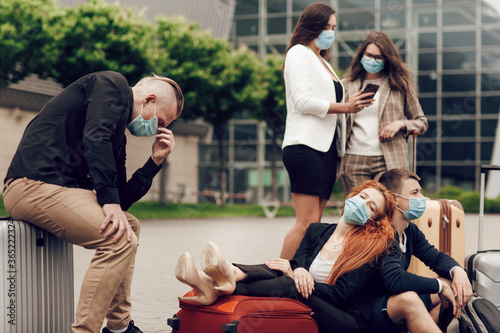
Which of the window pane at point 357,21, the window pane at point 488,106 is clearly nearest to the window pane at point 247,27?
the window pane at point 357,21

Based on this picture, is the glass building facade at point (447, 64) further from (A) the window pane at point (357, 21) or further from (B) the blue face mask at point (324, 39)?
(B) the blue face mask at point (324, 39)

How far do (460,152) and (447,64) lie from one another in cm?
448

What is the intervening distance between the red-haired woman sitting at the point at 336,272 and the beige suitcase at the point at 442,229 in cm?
57

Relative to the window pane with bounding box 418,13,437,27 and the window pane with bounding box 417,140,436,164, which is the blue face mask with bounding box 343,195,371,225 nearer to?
the window pane with bounding box 417,140,436,164

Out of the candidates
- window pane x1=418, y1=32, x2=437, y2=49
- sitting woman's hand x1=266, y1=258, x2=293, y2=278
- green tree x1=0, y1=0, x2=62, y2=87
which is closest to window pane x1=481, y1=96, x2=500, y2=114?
window pane x1=418, y1=32, x2=437, y2=49

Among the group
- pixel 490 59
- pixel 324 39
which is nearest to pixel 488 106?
pixel 490 59

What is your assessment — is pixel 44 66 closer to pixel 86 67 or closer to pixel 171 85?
pixel 86 67

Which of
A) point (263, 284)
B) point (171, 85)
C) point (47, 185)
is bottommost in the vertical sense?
point (263, 284)

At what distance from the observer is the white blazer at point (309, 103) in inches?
187

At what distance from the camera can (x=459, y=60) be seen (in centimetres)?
3547

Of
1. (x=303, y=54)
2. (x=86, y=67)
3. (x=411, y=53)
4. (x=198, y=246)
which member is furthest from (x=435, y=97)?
(x=303, y=54)

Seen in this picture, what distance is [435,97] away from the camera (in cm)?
3603

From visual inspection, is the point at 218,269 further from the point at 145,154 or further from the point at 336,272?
the point at 145,154

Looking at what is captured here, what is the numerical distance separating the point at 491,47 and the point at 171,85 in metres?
33.6
